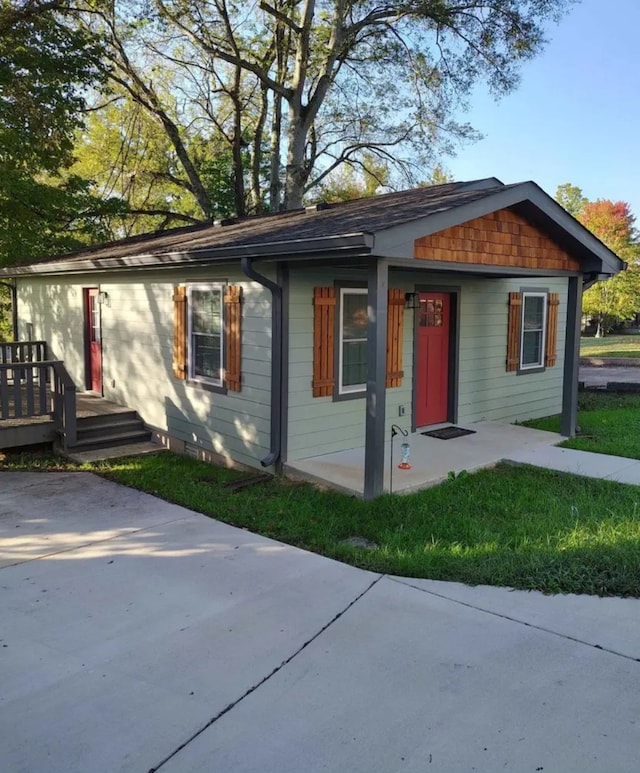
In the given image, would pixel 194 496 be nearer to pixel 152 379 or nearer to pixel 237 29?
pixel 152 379

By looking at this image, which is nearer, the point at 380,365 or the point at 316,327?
the point at 380,365

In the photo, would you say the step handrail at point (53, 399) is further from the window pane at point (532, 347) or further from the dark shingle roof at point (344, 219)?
the window pane at point (532, 347)

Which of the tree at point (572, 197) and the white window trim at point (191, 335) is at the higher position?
the tree at point (572, 197)

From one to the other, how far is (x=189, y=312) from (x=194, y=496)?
2.71 metres

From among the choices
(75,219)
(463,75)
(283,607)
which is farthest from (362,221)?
(463,75)

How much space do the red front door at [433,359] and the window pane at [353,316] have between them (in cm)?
116

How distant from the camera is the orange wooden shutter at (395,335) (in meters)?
7.83

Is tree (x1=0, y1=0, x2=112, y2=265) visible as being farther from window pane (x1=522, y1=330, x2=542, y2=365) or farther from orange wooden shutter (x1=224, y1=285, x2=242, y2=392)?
window pane (x1=522, y1=330, x2=542, y2=365)

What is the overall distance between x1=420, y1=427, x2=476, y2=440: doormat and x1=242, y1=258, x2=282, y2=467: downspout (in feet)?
8.29

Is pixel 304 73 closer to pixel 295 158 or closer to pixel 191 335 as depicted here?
pixel 295 158

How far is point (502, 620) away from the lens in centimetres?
362

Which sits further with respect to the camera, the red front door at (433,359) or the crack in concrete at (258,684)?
the red front door at (433,359)

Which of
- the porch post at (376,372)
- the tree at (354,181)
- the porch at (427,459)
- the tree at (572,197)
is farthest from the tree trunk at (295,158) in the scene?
the tree at (572,197)

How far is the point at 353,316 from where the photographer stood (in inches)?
293
